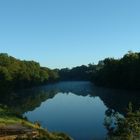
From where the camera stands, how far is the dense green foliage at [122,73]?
117188 mm

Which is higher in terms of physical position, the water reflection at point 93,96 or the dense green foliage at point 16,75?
the dense green foliage at point 16,75

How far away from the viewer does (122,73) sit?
433 feet

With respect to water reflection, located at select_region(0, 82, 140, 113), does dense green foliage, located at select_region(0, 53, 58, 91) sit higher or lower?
higher

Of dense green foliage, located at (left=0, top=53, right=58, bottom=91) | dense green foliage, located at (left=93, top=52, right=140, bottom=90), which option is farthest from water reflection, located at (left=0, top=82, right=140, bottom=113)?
dense green foliage, located at (left=0, top=53, right=58, bottom=91)

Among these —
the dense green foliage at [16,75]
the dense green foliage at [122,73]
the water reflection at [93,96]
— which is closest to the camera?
the water reflection at [93,96]

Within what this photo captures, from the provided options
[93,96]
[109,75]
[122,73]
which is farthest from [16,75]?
[93,96]

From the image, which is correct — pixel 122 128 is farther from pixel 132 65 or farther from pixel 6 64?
pixel 6 64

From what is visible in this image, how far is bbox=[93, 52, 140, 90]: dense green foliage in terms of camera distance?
117 metres

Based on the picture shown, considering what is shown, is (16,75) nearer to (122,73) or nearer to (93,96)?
(122,73)

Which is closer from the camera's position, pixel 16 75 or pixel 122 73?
pixel 122 73

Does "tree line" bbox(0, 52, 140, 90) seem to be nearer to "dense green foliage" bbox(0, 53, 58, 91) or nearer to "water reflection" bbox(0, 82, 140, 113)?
"dense green foliage" bbox(0, 53, 58, 91)

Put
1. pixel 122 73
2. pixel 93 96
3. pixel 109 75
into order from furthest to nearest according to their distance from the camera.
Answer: pixel 109 75
pixel 122 73
pixel 93 96

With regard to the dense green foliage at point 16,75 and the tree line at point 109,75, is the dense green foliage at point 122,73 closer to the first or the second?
the tree line at point 109,75

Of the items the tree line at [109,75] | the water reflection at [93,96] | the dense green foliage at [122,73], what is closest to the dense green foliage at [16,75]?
the tree line at [109,75]
